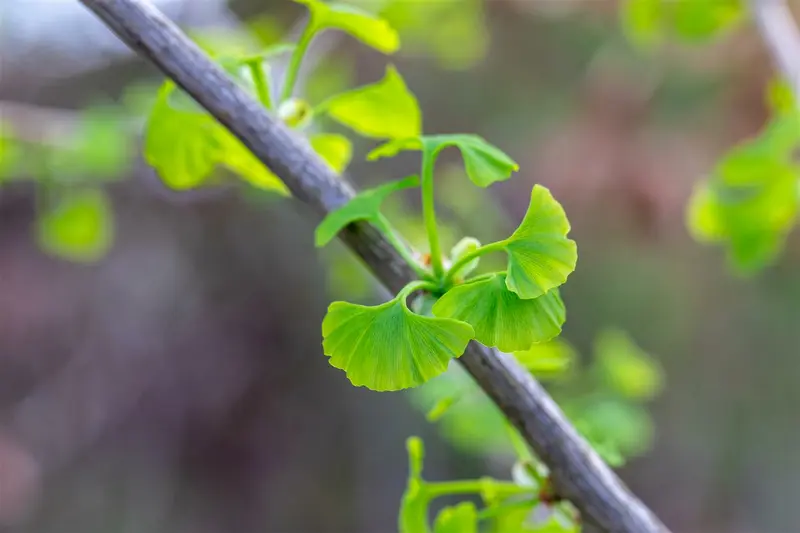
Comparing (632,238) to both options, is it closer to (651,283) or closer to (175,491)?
(651,283)

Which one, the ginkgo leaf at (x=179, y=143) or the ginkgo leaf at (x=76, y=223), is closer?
the ginkgo leaf at (x=179, y=143)

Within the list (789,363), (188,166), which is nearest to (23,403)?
(188,166)

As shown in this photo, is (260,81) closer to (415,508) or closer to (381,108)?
(381,108)

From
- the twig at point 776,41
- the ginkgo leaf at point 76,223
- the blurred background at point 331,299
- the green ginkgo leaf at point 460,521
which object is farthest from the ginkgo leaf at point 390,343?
the blurred background at point 331,299

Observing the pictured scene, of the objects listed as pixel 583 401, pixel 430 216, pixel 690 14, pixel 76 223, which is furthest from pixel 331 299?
pixel 430 216

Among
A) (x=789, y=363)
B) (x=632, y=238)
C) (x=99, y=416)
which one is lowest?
(x=789, y=363)

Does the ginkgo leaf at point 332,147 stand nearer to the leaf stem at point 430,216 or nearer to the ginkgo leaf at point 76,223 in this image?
the leaf stem at point 430,216
